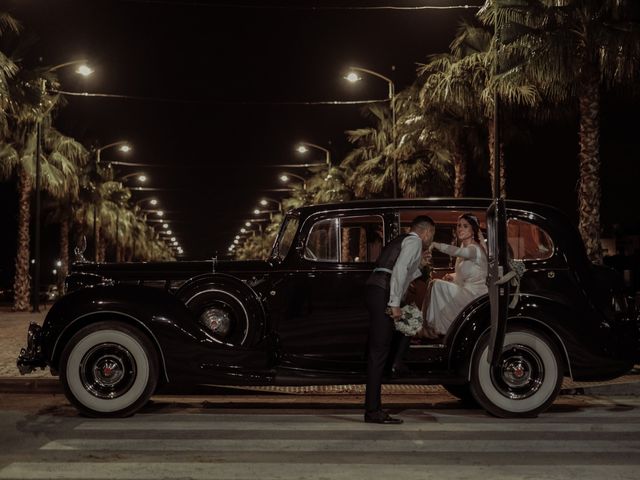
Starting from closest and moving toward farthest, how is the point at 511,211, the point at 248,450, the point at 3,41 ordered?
the point at 248,450 → the point at 511,211 → the point at 3,41

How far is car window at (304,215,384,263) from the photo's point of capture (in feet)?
30.7

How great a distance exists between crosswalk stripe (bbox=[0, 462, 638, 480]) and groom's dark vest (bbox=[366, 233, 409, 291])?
7.07 feet

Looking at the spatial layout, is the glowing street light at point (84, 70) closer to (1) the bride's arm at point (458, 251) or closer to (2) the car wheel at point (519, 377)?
(1) the bride's arm at point (458, 251)

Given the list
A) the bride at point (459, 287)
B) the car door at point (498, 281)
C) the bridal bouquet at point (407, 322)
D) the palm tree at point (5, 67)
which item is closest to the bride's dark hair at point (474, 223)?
the bride at point (459, 287)

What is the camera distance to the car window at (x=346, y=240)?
9344 millimetres

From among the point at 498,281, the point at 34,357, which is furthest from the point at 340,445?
the point at 34,357

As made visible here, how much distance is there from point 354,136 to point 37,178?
15.6 meters

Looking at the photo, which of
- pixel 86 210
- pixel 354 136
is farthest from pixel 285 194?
pixel 354 136

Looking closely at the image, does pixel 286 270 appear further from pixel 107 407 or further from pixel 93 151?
pixel 93 151

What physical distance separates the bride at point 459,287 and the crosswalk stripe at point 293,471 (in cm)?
277

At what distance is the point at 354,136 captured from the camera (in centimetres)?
4309

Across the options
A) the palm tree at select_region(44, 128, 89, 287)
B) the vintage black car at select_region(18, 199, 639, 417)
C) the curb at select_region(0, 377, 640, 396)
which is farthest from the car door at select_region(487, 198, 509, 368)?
the palm tree at select_region(44, 128, 89, 287)

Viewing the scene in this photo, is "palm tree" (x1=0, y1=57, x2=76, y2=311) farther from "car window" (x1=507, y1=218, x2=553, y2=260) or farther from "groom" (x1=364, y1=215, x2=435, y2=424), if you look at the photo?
"groom" (x1=364, y1=215, x2=435, y2=424)

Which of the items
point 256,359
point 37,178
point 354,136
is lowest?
point 256,359
